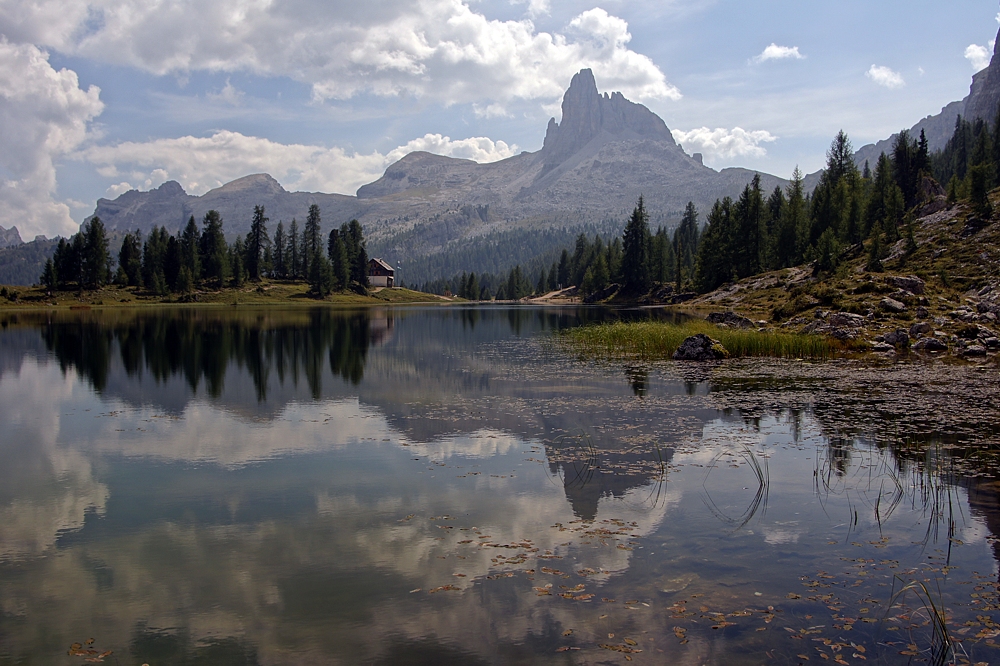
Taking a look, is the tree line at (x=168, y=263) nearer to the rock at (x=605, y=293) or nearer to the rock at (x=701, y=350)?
the rock at (x=605, y=293)

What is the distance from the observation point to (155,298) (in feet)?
560

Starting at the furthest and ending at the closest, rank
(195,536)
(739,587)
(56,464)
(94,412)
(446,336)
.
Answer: (446,336), (94,412), (56,464), (195,536), (739,587)

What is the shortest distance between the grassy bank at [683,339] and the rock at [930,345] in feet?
21.6

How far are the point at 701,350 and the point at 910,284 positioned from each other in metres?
31.4

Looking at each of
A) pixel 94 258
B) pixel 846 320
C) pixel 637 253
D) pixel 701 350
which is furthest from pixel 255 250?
pixel 846 320

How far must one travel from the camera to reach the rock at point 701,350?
4959 cm

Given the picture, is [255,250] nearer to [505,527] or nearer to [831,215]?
[831,215]

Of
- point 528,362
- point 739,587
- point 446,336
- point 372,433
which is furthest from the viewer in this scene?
point 446,336

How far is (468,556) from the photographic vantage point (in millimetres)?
14062

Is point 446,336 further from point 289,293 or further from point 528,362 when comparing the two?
point 289,293

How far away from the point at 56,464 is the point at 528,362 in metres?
32.6

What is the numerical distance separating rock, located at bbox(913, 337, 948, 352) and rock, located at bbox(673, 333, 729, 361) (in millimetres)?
15950

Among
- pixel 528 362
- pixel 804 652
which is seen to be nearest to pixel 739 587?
pixel 804 652

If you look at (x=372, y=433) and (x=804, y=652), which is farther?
(x=372, y=433)
